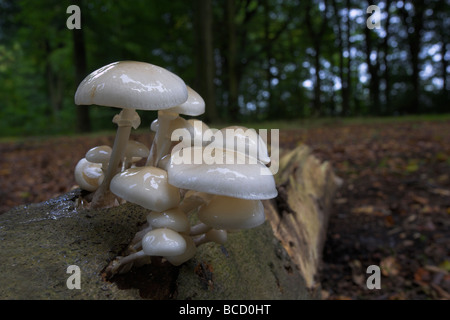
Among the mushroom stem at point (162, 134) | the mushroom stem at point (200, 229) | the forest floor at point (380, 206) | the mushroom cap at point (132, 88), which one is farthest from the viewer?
the forest floor at point (380, 206)

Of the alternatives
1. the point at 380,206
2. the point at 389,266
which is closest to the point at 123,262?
the point at 389,266

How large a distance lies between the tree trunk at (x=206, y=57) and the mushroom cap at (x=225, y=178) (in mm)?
7904

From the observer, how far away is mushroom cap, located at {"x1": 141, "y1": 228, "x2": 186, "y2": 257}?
102 cm

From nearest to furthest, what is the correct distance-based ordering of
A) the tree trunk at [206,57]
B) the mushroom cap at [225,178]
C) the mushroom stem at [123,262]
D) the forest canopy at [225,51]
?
the mushroom cap at [225,178]
the mushroom stem at [123,262]
the tree trunk at [206,57]
the forest canopy at [225,51]

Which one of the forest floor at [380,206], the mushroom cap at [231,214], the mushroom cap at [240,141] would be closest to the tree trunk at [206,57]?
the forest floor at [380,206]

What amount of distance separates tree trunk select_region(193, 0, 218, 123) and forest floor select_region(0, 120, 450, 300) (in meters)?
3.72

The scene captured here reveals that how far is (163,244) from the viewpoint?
1.02m

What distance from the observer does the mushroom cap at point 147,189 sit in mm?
1076

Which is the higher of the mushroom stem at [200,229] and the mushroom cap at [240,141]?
the mushroom cap at [240,141]

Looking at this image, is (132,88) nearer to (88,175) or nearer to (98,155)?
(98,155)

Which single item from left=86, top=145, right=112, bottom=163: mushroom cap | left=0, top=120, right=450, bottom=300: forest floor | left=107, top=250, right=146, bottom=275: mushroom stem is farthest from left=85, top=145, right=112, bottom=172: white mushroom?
left=0, top=120, right=450, bottom=300: forest floor

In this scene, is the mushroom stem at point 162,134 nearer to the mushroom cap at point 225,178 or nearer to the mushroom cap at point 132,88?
the mushroom cap at point 132,88

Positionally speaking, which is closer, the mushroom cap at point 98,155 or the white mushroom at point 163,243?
the white mushroom at point 163,243

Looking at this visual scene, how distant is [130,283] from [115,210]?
0.40m
